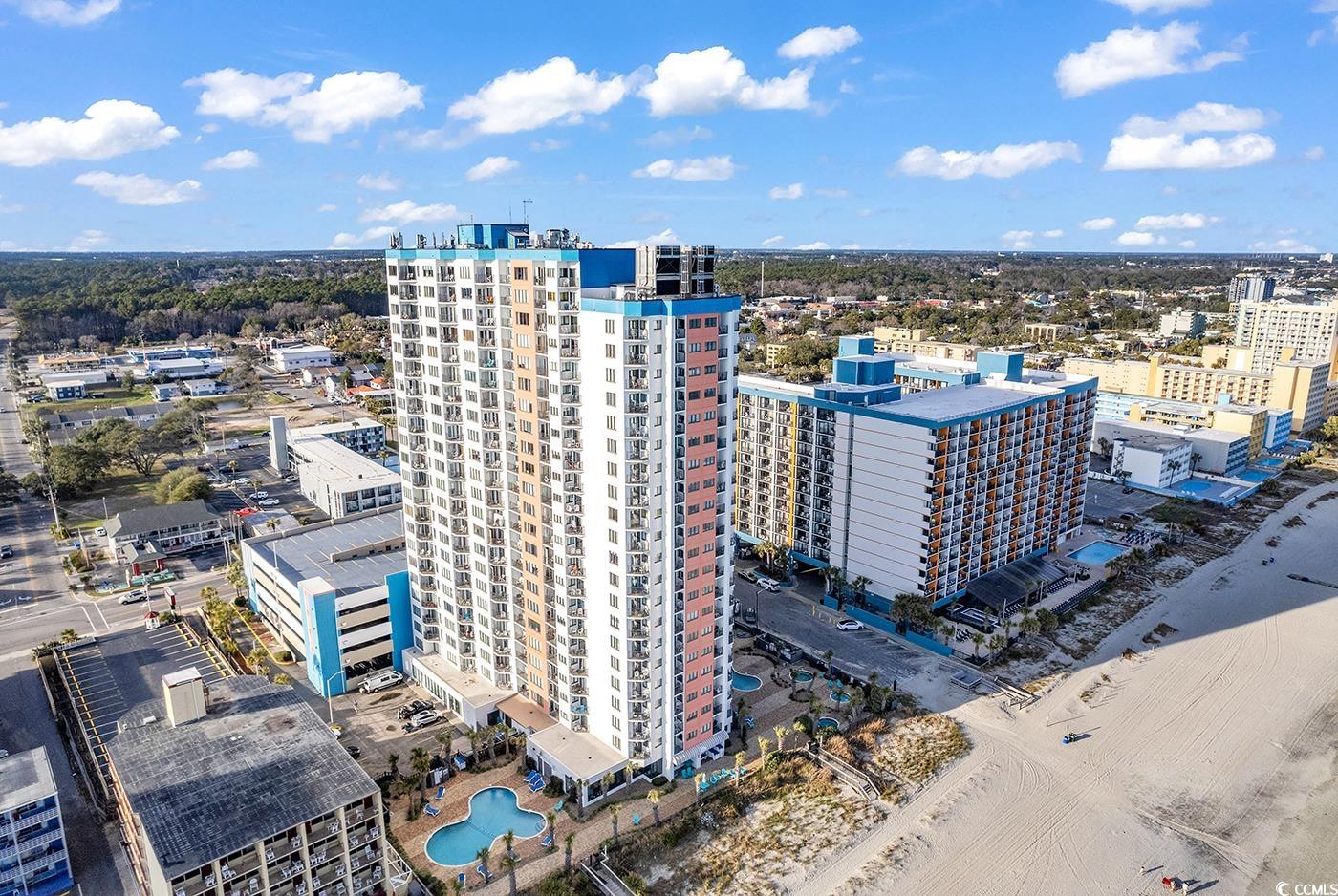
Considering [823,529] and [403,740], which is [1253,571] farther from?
[403,740]

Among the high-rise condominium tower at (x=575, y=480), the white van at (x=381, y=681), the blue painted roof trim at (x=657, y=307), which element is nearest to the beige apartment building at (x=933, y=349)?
the high-rise condominium tower at (x=575, y=480)

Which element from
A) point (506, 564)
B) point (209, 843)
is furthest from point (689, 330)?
point (209, 843)

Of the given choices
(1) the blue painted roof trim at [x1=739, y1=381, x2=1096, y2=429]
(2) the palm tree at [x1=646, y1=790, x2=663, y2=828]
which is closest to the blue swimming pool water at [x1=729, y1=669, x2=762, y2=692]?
(2) the palm tree at [x1=646, y1=790, x2=663, y2=828]

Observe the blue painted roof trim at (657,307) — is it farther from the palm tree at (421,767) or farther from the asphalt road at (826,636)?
the asphalt road at (826,636)

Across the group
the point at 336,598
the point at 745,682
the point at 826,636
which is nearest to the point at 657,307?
the point at 745,682

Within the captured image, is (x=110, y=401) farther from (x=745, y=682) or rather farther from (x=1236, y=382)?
(x=1236, y=382)
